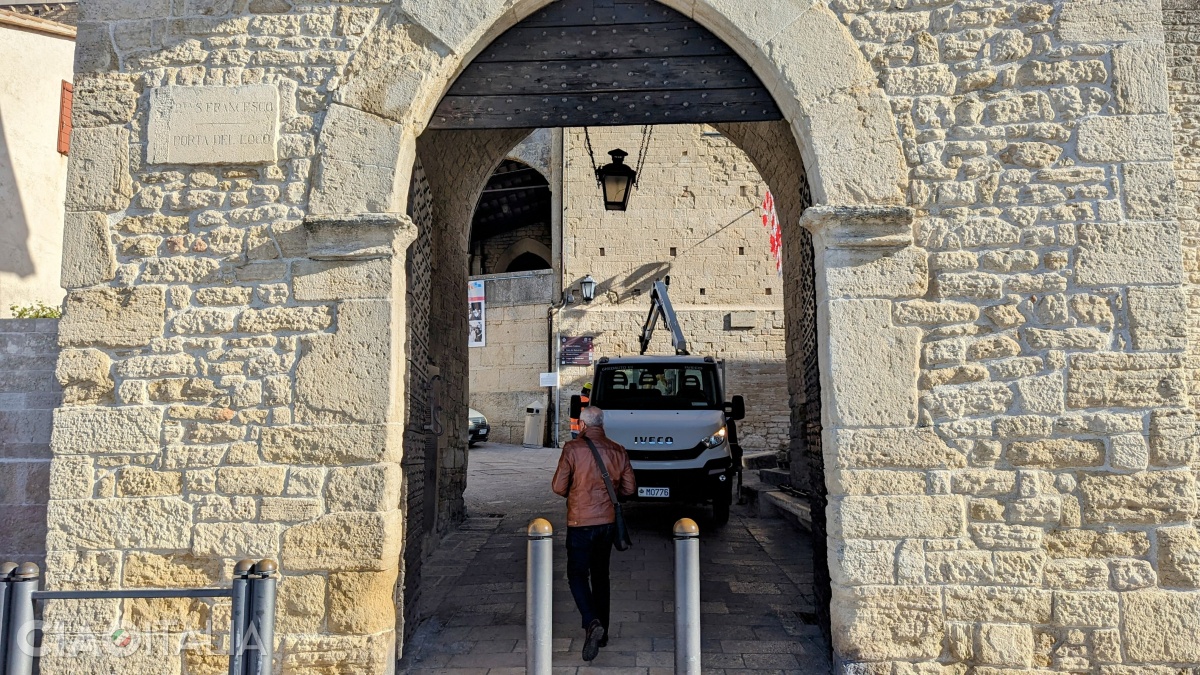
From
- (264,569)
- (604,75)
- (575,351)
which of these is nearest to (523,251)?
(575,351)

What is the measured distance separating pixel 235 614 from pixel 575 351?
520 inches

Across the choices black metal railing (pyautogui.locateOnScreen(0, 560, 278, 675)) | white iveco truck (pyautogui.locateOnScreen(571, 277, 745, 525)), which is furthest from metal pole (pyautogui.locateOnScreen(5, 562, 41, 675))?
white iveco truck (pyautogui.locateOnScreen(571, 277, 745, 525))

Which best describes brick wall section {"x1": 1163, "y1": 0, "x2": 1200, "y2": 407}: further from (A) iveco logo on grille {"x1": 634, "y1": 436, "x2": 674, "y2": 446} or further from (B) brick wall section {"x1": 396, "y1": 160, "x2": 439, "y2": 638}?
(B) brick wall section {"x1": 396, "y1": 160, "x2": 439, "y2": 638}

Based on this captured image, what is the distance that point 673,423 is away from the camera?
740cm

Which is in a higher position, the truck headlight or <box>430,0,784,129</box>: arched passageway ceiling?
<box>430,0,784,129</box>: arched passageway ceiling

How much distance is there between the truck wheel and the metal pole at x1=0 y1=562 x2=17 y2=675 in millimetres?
5775

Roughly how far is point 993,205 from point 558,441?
1332 cm

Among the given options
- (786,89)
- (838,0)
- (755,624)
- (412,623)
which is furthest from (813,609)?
(838,0)

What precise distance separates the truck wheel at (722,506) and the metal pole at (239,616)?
5.35m

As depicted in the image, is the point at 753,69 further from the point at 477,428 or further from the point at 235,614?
the point at 477,428

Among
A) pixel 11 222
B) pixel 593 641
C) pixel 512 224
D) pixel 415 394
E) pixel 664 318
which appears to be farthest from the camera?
pixel 512 224

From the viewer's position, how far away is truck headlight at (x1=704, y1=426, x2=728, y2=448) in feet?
24.2

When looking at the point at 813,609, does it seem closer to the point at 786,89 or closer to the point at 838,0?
the point at 786,89

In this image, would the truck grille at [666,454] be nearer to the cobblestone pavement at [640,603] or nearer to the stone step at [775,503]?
the cobblestone pavement at [640,603]
